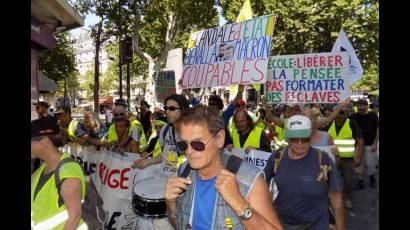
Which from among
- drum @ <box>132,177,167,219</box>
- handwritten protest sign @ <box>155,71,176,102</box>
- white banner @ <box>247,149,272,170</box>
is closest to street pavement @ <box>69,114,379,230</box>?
white banner @ <box>247,149,272,170</box>

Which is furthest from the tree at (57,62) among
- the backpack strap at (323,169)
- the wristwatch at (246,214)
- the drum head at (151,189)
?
the wristwatch at (246,214)

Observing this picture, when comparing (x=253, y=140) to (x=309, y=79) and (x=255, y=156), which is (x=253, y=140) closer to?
(x=255, y=156)

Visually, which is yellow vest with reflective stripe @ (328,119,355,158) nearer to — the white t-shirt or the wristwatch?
the white t-shirt

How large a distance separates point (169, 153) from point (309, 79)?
302 cm

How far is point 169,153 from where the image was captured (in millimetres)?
4926

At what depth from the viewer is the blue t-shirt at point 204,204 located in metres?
2.38

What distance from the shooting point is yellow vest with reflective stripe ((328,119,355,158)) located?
7.77 metres

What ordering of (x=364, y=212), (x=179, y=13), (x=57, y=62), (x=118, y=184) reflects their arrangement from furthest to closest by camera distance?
(x=57, y=62)
(x=179, y=13)
(x=364, y=212)
(x=118, y=184)

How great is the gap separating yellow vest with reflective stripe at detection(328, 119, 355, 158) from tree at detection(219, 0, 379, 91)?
2203 centimetres

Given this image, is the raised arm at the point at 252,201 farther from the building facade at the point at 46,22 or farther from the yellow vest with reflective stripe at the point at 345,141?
the yellow vest with reflective stripe at the point at 345,141

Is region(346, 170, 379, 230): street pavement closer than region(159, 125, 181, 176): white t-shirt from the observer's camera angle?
No

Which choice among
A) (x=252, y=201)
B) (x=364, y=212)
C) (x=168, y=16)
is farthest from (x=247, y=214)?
(x=168, y=16)

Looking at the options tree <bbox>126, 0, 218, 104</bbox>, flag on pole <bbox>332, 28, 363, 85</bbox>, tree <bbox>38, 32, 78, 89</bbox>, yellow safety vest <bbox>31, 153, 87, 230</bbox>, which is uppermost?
tree <bbox>126, 0, 218, 104</bbox>
